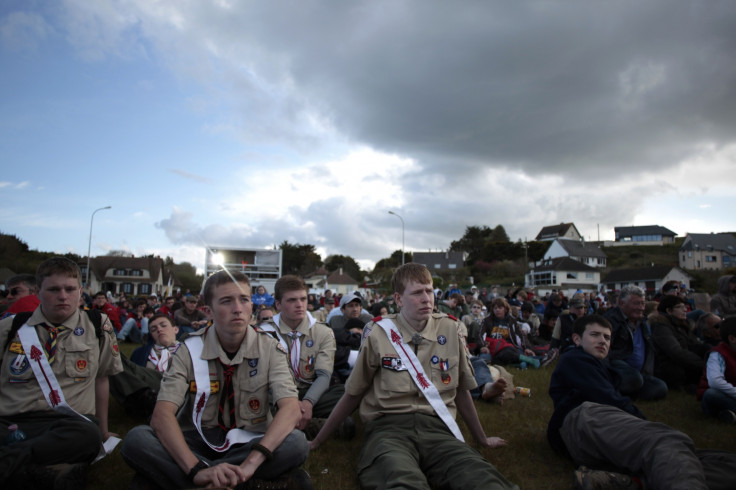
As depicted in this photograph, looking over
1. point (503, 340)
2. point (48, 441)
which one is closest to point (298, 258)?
point (503, 340)

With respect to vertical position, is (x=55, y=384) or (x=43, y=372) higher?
(x=43, y=372)

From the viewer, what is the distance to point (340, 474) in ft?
14.2

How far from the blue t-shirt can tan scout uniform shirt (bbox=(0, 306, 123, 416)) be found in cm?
766

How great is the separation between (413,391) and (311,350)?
2.09 meters

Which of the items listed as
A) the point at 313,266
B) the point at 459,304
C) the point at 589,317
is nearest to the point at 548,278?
the point at 313,266

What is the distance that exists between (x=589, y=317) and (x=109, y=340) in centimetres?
490

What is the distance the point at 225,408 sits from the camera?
3.64 m

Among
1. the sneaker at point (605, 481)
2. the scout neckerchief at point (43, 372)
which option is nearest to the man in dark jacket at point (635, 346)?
the sneaker at point (605, 481)

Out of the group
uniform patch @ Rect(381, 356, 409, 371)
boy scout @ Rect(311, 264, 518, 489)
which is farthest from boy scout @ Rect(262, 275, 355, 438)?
uniform patch @ Rect(381, 356, 409, 371)

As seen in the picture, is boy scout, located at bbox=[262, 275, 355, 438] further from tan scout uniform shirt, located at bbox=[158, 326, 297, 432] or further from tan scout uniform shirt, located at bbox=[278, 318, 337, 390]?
tan scout uniform shirt, located at bbox=[158, 326, 297, 432]

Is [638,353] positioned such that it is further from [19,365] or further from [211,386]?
[19,365]

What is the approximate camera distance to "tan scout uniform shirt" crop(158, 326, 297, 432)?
11.8 feet

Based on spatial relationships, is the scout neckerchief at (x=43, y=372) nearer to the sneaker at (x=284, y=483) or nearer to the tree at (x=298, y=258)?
the sneaker at (x=284, y=483)

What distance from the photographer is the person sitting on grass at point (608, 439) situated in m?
3.26
